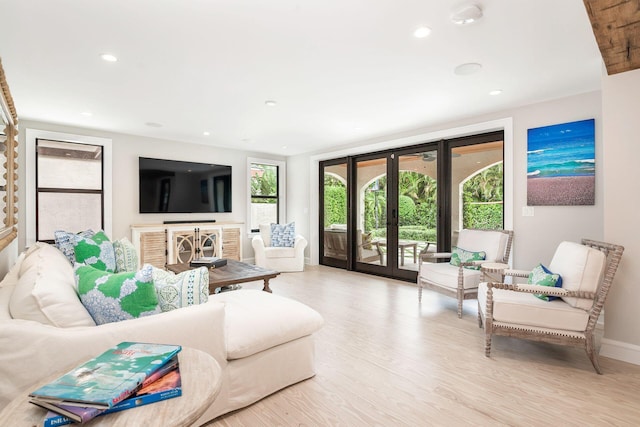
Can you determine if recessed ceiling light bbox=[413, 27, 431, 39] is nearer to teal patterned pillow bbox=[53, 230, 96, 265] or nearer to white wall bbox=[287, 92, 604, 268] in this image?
white wall bbox=[287, 92, 604, 268]

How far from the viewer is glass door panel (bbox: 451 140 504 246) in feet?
14.0

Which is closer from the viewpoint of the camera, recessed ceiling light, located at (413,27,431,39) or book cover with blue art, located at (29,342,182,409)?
book cover with blue art, located at (29,342,182,409)

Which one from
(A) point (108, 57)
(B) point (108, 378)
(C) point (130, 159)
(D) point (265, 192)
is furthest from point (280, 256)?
(B) point (108, 378)

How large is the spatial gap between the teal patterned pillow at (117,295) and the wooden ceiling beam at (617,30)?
2.72 metres

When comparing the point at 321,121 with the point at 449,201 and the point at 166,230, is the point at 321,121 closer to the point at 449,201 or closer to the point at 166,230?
the point at 449,201

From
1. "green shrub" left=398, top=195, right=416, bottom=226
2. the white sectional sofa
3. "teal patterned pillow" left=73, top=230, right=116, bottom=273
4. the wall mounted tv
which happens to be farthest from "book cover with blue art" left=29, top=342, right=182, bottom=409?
the wall mounted tv

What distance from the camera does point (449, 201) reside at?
470 centimetres

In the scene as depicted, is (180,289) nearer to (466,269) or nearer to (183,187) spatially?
(466,269)

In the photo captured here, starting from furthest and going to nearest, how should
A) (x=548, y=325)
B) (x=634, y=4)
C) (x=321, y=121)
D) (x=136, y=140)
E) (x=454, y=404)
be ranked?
(x=136, y=140)
(x=321, y=121)
(x=548, y=325)
(x=454, y=404)
(x=634, y=4)

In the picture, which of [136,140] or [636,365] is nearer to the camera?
[636,365]

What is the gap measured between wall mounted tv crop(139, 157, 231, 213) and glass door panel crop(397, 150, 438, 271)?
134 inches

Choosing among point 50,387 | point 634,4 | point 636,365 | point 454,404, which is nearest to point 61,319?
point 50,387

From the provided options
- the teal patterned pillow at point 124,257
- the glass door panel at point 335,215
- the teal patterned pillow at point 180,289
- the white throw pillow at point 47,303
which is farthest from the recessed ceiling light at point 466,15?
the glass door panel at point 335,215

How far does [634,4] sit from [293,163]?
5.96 metres
